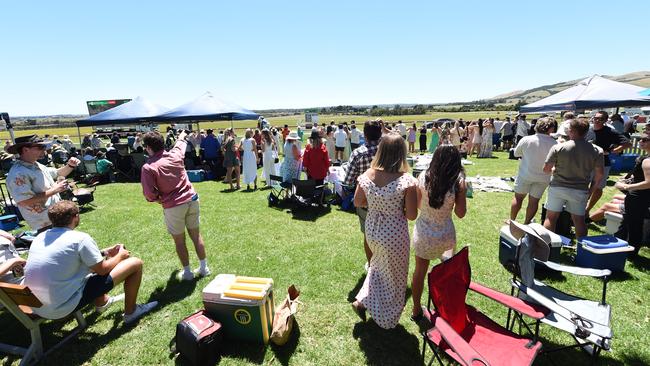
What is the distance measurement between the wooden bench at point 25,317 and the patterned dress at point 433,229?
3.39 m

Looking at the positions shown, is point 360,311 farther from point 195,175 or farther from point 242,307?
point 195,175

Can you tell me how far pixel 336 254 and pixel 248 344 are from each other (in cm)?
211

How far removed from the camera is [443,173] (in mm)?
2705

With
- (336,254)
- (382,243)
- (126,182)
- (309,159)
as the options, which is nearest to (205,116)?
(126,182)

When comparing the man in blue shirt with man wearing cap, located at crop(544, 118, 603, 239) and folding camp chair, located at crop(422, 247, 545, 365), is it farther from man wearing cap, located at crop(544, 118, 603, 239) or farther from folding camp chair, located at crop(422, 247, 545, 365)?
folding camp chair, located at crop(422, 247, 545, 365)

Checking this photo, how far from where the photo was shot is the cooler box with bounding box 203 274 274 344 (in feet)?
9.46

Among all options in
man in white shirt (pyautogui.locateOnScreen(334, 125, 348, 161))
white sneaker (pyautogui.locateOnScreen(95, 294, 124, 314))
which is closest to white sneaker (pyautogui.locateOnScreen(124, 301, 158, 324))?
white sneaker (pyautogui.locateOnScreen(95, 294, 124, 314))

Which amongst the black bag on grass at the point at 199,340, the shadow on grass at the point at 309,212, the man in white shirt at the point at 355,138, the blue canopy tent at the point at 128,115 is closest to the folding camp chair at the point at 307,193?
the shadow on grass at the point at 309,212

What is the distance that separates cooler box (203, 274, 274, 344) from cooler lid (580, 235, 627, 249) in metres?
4.01

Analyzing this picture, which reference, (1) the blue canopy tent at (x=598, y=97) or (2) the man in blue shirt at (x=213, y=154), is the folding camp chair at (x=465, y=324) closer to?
(1) the blue canopy tent at (x=598, y=97)

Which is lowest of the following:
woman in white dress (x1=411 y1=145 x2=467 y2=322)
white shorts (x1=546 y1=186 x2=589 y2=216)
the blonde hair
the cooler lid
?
the cooler lid

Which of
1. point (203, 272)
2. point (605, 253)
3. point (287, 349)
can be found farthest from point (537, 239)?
point (203, 272)

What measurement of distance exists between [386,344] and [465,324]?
30.3 inches

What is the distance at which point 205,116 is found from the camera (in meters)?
12.0
